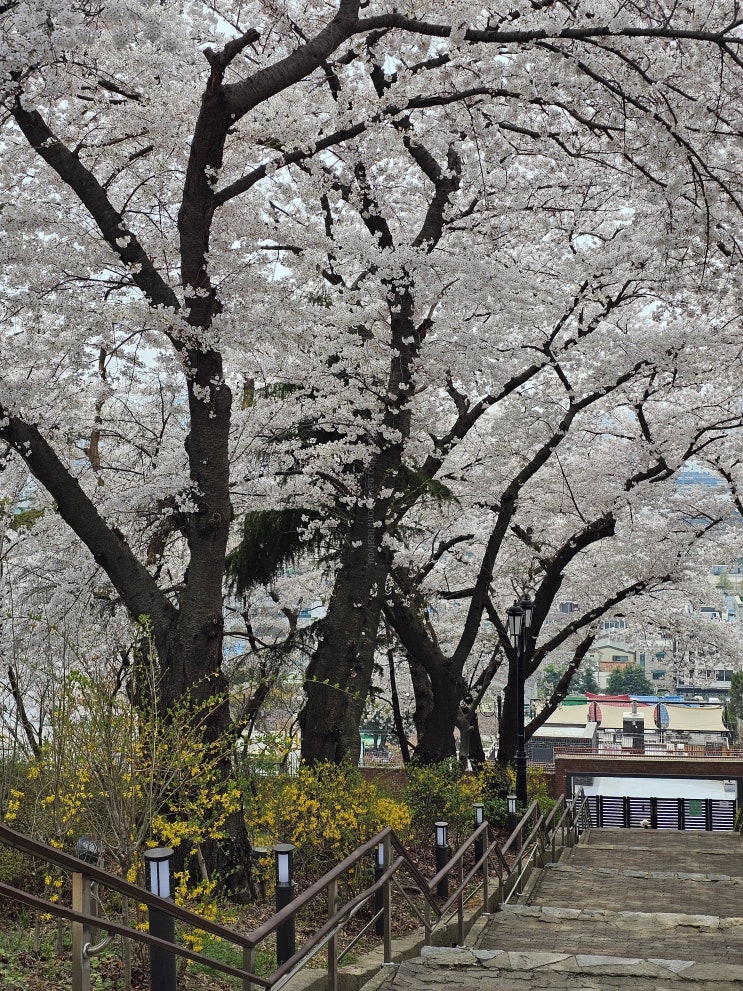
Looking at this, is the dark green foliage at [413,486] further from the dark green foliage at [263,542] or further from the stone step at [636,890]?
the stone step at [636,890]

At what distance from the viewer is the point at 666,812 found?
72.3 ft

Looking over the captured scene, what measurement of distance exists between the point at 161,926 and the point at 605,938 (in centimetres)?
471

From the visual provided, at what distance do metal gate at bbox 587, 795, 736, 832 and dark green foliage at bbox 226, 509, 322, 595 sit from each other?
42.1 feet

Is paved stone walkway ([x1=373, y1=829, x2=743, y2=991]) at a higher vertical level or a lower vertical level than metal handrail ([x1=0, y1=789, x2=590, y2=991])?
lower

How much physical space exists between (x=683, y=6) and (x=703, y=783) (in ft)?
89.3

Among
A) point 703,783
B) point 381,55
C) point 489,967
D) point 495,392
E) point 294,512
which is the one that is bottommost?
point 703,783

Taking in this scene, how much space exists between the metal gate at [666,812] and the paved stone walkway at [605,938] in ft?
28.2

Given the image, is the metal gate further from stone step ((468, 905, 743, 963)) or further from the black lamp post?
stone step ((468, 905, 743, 963))

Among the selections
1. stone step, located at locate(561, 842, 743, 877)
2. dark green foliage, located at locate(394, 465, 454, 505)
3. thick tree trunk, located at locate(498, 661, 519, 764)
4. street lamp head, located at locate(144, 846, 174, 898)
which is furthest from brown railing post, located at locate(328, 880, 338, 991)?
thick tree trunk, located at locate(498, 661, 519, 764)

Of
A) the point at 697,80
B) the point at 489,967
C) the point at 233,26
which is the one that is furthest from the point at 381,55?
the point at 489,967

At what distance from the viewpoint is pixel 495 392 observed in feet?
42.8

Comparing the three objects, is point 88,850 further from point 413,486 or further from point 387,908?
point 413,486

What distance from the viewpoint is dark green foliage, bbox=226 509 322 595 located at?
39.2 ft

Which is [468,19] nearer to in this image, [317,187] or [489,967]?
[317,187]
